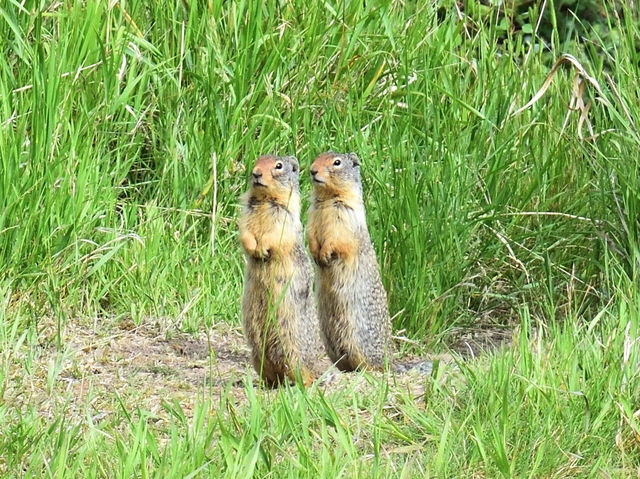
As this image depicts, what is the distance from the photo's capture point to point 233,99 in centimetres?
597

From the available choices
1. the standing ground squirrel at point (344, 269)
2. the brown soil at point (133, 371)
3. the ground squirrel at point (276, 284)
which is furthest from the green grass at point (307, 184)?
the standing ground squirrel at point (344, 269)

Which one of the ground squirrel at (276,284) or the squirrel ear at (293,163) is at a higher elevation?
the squirrel ear at (293,163)

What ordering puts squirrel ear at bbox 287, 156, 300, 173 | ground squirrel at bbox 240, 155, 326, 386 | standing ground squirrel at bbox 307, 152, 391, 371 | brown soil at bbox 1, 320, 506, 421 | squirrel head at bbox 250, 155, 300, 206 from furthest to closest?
standing ground squirrel at bbox 307, 152, 391, 371 → squirrel ear at bbox 287, 156, 300, 173 → squirrel head at bbox 250, 155, 300, 206 → ground squirrel at bbox 240, 155, 326, 386 → brown soil at bbox 1, 320, 506, 421

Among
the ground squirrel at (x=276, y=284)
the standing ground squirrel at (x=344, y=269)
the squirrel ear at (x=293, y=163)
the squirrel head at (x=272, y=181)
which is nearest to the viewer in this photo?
the ground squirrel at (x=276, y=284)

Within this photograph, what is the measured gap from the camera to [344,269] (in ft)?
16.2

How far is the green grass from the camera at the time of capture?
14.2 ft

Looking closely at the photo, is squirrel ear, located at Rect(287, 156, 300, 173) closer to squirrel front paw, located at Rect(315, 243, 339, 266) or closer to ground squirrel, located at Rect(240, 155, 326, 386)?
ground squirrel, located at Rect(240, 155, 326, 386)

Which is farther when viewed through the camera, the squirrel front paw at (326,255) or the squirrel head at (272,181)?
the squirrel front paw at (326,255)

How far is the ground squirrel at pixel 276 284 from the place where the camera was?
4.57 meters

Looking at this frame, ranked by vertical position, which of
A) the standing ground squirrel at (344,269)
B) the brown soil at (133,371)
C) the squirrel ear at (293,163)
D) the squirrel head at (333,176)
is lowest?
the brown soil at (133,371)

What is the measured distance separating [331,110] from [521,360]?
2.21 metres

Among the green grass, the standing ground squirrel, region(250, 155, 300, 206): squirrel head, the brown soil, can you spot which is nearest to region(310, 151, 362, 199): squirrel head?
the standing ground squirrel

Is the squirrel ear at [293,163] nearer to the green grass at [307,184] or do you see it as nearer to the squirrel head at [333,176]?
the squirrel head at [333,176]

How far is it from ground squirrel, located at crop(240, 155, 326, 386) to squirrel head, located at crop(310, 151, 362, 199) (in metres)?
0.24
